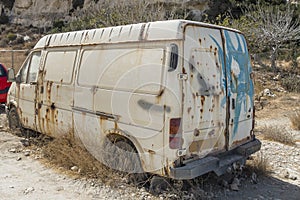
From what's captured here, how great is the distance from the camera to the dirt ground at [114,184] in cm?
425

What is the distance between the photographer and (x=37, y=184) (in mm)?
4594

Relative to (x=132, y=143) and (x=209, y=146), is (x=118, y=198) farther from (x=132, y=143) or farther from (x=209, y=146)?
(x=209, y=146)

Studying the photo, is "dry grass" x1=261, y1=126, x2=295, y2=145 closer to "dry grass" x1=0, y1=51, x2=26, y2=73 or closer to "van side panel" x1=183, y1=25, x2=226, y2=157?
"van side panel" x1=183, y1=25, x2=226, y2=157

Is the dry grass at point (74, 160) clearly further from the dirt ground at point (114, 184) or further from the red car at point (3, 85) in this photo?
the red car at point (3, 85)

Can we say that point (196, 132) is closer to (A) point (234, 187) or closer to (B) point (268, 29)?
(A) point (234, 187)

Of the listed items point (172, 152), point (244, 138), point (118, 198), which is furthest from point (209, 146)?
point (118, 198)

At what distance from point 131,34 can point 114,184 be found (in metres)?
2.17

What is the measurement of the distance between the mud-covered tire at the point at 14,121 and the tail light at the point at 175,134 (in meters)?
4.59

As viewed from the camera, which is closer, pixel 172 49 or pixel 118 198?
pixel 172 49

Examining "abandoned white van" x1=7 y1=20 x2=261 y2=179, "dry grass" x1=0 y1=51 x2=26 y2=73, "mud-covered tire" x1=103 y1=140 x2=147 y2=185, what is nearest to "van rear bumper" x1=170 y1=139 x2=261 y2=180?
"abandoned white van" x1=7 y1=20 x2=261 y2=179

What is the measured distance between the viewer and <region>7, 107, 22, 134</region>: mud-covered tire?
707 centimetres

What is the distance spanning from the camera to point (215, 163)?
411 centimetres

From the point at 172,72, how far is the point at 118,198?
74.1 inches

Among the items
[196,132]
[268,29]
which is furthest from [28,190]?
[268,29]
